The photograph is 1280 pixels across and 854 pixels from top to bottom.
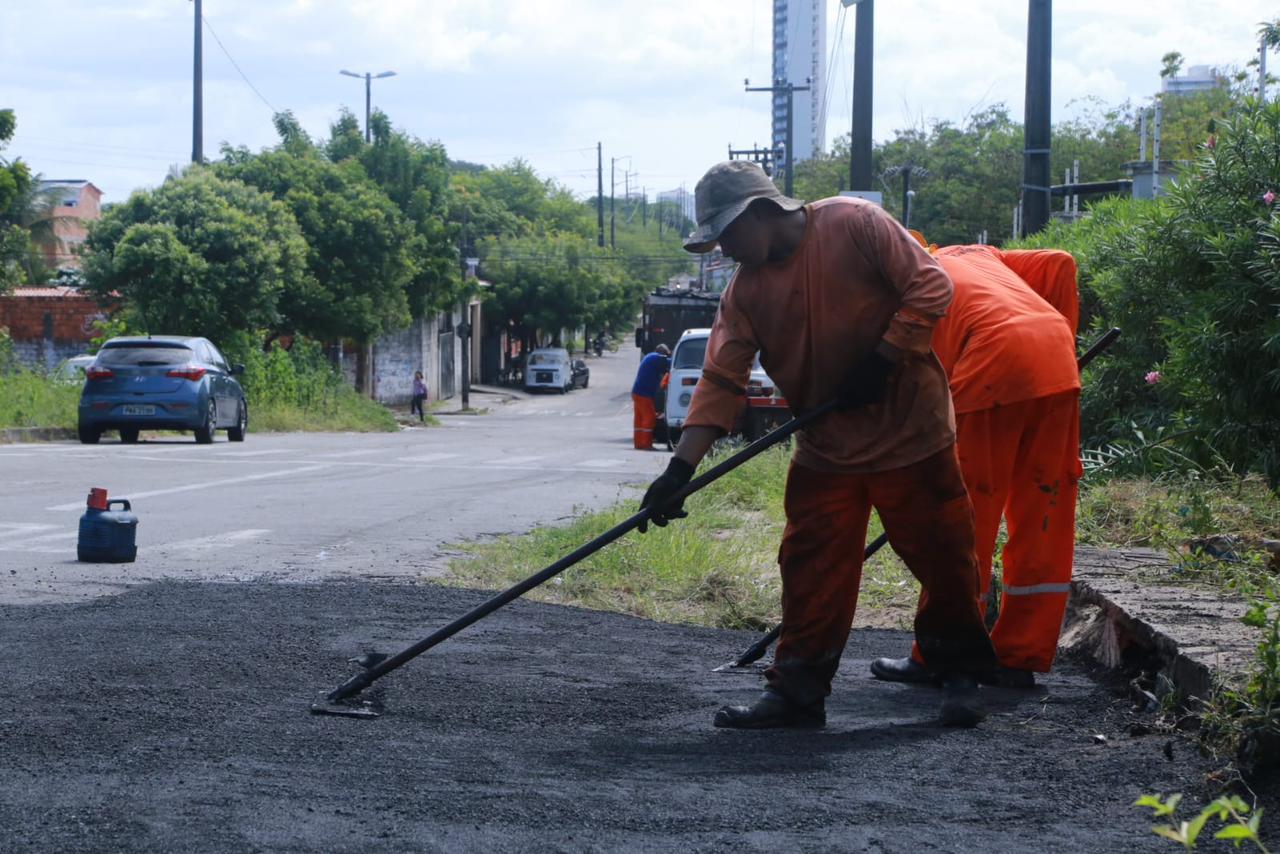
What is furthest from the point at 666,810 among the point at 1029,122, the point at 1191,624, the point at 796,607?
the point at 1029,122

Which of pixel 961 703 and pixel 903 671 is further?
pixel 903 671

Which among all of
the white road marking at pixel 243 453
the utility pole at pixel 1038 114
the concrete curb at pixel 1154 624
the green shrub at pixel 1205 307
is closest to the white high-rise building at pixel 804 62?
the white road marking at pixel 243 453

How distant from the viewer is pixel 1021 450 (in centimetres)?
523

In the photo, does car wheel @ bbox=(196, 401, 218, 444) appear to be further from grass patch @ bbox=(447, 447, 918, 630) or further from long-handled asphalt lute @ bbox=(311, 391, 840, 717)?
long-handled asphalt lute @ bbox=(311, 391, 840, 717)

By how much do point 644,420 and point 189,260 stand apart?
1255 cm

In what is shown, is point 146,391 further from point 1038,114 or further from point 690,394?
point 1038,114

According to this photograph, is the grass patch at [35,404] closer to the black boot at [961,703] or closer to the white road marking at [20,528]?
the white road marking at [20,528]

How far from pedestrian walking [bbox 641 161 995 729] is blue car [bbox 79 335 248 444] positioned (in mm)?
17005

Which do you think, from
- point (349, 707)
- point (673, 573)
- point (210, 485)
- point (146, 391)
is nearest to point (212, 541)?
point (673, 573)

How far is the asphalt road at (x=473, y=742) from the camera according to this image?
322 centimetres

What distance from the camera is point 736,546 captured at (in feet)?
28.5

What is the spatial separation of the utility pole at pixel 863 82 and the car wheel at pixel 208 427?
9.40 meters

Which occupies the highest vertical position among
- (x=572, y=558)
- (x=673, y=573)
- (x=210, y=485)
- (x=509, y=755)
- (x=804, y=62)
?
(x=804, y=62)

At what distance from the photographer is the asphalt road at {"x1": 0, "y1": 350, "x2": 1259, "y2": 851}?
3223 millimetres
